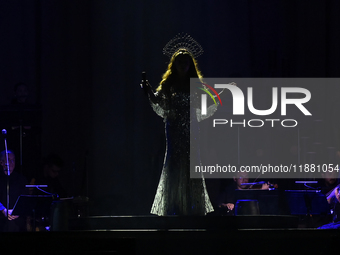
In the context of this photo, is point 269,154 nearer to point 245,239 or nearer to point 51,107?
point 51,107

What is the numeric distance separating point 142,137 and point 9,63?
88.6 inches

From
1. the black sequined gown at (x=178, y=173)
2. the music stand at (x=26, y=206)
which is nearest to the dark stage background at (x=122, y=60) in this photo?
the music stand at (x=26, y=206)

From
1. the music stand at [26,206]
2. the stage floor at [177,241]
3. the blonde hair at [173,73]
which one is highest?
the blonde hair at [173,73]

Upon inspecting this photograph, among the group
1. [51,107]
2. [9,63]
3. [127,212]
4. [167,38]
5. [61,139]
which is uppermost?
[167,38]

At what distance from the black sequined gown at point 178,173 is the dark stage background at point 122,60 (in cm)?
361

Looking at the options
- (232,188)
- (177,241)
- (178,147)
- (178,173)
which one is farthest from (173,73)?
(232,188)

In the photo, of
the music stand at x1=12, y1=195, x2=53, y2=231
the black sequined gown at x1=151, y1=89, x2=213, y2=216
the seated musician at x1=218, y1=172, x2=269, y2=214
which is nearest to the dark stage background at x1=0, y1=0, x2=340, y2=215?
the seated musician at x1=218, y1=172, x2=269, y2=214

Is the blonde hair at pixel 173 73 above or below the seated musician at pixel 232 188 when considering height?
above

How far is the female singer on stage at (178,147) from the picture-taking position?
10.6ft

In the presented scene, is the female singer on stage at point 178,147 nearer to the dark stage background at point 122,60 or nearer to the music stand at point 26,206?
the music stand at point 26,206

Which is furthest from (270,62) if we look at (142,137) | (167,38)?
(142,137)

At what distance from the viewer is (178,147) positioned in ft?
10.8

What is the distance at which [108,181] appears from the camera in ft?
23.2

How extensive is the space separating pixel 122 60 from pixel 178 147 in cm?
409
